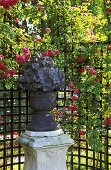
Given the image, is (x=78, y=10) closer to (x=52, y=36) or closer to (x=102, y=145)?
(x=52, y=36)

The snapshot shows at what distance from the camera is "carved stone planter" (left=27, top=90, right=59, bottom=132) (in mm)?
3637

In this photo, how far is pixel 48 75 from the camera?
3604mm

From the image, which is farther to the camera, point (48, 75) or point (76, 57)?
point (76, 57)

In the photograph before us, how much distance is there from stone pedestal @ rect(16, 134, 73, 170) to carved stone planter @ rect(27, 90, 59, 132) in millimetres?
108

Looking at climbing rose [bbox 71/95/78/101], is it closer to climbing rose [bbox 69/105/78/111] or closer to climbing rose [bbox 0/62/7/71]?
climbing rose [bbox 69/105/78/111]

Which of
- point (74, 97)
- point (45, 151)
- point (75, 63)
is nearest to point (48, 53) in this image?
point (75, 63)

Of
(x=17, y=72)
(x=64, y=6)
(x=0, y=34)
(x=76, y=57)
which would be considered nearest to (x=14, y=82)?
(x=17, y=72)

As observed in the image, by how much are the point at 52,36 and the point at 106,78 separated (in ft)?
3.08

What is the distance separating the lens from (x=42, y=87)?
141 inches

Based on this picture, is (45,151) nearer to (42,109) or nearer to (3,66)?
(42,109)

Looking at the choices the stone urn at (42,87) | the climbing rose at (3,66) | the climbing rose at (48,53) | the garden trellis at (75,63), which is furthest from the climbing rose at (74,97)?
the climbing rose at (3,66)

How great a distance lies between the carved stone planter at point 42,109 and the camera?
364 cm

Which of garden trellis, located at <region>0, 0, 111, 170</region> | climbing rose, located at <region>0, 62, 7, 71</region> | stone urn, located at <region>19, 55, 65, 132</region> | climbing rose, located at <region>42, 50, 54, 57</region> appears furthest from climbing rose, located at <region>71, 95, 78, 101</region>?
climbing rose, located at <region>0, 62, 7, 71</region>

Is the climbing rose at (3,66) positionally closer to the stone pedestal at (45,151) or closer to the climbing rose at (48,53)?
the climbing rose at (48,53)
